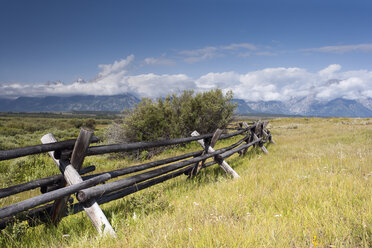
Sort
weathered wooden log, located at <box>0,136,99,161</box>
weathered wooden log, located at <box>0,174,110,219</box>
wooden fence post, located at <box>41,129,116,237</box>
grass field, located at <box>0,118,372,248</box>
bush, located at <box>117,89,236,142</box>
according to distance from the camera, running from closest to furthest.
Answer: grass field, located at <box>0,118,372,248</box>
weathered wooden log, located at <box>0,174,110,219</box>
weathered wooden log, located at <box>0,136,99,161</box>
wooden fence post, located at <box>41,129,116,237</box>
bush, located at <box>117,89,236,142</box>

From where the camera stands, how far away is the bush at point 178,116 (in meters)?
12.7

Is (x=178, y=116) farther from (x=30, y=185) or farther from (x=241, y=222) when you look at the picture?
(x=241, y=222)

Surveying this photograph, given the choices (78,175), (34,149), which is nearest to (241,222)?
(78,175)

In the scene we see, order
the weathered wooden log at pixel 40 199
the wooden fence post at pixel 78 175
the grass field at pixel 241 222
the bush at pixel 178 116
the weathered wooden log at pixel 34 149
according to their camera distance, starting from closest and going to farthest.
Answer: the grass field at pixel 241 222 → the weathered wooden log at pixel 40 199 → the weathered wooden log at pixel 34 149 → the wooden fence post at pixel 78 175 → the bush at pixel 178 116

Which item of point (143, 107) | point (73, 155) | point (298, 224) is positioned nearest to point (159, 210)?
point (73, 155)

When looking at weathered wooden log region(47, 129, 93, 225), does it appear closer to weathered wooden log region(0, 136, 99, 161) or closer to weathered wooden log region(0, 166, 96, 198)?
weathered wooden log region(0, 136, 99, 161)

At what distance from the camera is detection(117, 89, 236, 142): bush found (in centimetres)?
1266

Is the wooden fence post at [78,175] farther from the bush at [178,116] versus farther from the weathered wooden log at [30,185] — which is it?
the bush at [178,116]

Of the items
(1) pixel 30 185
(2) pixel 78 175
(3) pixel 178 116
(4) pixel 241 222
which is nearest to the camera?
(4) pixel 241 222

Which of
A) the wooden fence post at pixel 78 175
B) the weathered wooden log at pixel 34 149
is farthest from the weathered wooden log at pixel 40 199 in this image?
the weathered wooden log at pixel 34 149

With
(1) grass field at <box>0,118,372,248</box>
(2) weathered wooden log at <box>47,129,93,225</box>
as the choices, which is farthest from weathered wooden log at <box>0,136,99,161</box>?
(1) grass field at <box>0,118,372,248</box>

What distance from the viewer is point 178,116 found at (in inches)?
547

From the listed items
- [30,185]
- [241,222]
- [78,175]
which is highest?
[78,175]

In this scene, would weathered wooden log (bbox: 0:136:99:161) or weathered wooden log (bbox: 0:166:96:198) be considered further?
weathered wooden log (bbox: 0:166:96:198)
